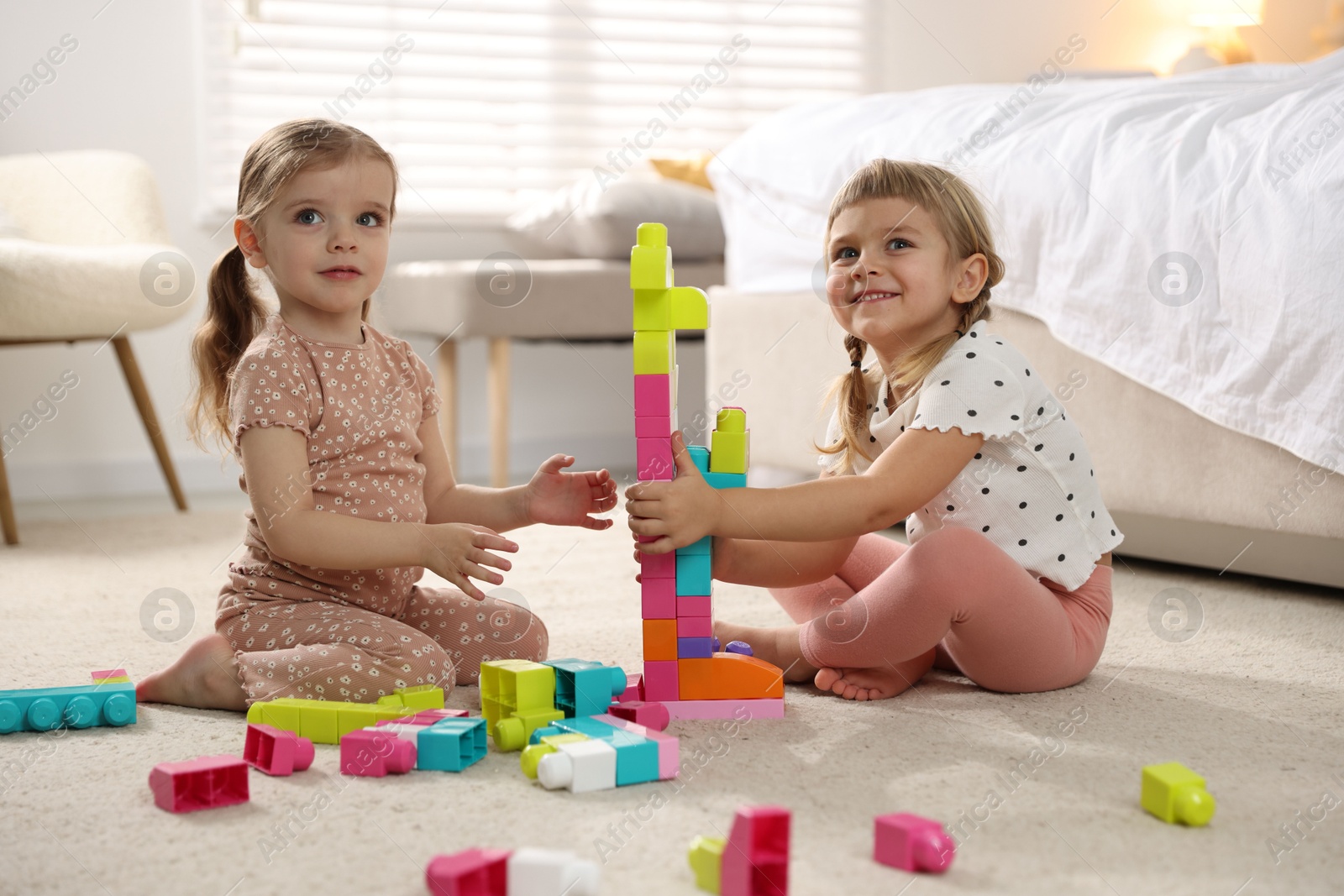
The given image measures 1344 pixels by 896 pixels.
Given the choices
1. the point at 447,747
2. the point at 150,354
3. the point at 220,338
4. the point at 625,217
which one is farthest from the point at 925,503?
the point at 150,354

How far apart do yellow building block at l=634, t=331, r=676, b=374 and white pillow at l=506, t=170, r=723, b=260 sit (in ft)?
4.62

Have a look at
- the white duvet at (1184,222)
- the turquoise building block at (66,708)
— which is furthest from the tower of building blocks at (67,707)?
the white duvet at (1184,222)

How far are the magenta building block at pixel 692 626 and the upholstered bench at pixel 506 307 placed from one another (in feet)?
4.58

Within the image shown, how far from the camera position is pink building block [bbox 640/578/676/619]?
99 cm

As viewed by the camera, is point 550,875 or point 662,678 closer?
point 550,875

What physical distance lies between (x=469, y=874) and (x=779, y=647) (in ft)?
1.73

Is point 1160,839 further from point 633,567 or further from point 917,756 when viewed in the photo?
point 633,567

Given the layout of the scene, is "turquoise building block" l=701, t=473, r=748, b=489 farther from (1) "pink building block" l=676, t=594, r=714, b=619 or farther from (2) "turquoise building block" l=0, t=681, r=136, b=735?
(2) "turquoise building block" l=0, t=681, r=136, b=735

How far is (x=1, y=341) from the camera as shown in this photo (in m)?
2.01

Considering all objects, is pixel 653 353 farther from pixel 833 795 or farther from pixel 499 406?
pixel 499 406

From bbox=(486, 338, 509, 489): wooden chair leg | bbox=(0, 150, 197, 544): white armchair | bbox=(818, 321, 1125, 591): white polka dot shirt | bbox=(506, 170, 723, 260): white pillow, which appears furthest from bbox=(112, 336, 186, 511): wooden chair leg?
bbox=(818, 321, 1125, 591): white polka dot shirt

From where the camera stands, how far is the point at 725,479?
3.22 feet

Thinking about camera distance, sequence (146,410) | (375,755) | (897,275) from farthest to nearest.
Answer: (146,410)
(897,275)
(375,755)

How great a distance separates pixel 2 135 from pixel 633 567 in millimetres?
1650
